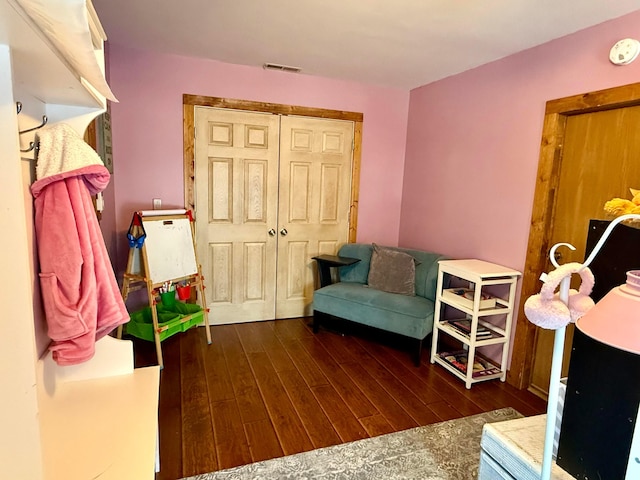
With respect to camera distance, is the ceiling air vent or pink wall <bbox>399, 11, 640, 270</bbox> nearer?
pink wall <bbox>399, 11, 640, 270</bbox>

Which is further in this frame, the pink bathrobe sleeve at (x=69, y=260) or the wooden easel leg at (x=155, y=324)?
the wooden easel leg at (x=155, y=324)

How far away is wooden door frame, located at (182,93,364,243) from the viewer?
320 centimetres

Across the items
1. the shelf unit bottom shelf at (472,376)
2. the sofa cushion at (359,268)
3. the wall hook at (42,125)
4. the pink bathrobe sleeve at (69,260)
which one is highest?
the wall hook at (42,125)

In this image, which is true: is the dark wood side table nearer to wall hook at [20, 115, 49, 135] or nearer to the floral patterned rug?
the floral patterned rug

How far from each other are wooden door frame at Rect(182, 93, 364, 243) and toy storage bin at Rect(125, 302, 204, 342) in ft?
2.85

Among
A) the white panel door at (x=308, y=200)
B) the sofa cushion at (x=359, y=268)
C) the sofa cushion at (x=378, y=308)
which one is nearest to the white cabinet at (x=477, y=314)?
the sofa cushion at (x=378, y=308)

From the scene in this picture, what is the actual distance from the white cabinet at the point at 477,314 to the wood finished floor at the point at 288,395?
0.09 metres

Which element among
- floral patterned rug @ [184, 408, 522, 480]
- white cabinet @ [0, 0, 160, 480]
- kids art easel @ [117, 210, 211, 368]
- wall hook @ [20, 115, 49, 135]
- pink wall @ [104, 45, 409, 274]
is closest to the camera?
white cabinet @ [0, 0, 160, 480]

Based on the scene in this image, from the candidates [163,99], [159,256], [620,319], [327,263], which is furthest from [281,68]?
[620,319]

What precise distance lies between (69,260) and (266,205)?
2393mm

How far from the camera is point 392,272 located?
3.33 metres

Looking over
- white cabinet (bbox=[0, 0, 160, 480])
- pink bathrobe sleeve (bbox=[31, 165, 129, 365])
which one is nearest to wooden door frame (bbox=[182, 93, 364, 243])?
white cabinet (bbox=[0, 0, 160, 480])

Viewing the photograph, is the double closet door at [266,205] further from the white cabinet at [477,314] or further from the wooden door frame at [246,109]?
the white cabinet at [477,314]

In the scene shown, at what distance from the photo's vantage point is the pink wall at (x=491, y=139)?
2.24 metres
